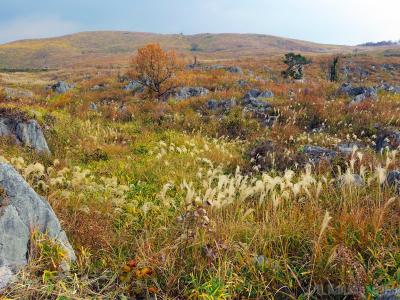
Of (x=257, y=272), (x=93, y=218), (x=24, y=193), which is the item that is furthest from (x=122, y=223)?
(x=257, y=272)

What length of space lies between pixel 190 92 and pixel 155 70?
2301 millimetres

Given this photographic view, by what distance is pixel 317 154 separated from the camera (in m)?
9.11

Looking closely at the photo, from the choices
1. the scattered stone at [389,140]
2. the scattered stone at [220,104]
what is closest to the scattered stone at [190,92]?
the scattered stone at [220,104]

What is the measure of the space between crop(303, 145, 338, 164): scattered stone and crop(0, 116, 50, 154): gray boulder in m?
6.37

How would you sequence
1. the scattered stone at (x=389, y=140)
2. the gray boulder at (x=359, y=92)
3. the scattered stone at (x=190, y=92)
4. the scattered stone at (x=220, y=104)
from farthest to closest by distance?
the scattered stone at (x=190, y=92), the gray boulder at (x=359, y=92), the scattered stone at (x=220, y=104), the scattered stone at (x=389, y=140)

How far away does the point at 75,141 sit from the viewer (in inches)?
431

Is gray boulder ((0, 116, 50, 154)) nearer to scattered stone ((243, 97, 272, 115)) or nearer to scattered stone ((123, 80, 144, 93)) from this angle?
scattered stone ((243, 97, 272, 115))

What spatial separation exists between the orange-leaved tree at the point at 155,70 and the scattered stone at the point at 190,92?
0.86m

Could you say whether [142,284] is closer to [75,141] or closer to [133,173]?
[133,173]

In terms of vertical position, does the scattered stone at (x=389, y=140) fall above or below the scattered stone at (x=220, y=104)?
below

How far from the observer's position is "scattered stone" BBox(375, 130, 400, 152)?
33.6 feet

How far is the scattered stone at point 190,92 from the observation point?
69.0ft

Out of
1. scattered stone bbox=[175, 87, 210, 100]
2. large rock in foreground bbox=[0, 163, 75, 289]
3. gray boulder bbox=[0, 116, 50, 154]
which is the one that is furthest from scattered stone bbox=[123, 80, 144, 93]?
large rock in foreground bbox=[0, 163, 75, 289]

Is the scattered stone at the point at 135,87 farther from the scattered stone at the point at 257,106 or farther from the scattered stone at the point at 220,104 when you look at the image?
the scattered stone at the point at 257,106
